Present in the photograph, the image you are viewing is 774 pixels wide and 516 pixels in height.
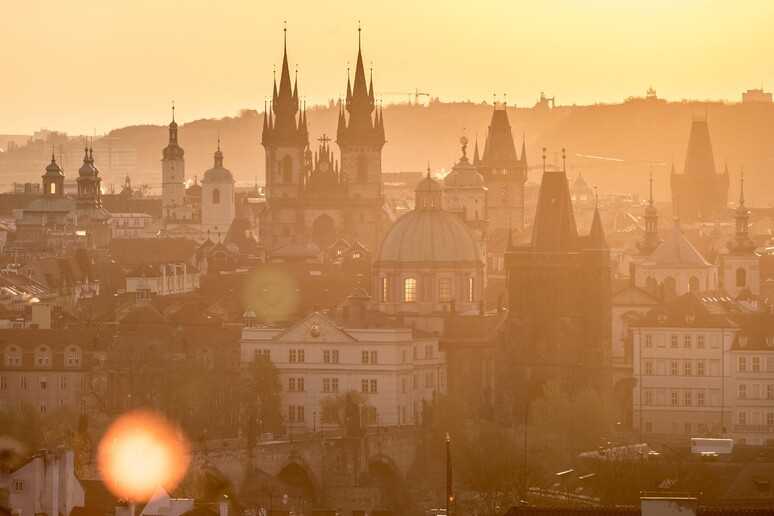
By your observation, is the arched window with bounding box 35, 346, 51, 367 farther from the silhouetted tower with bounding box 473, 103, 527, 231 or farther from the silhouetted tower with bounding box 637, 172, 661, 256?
the silhouetted tower with bounding box 473, 103, 527, 231

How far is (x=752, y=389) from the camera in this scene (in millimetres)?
121938

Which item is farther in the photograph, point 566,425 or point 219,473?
point 566,425

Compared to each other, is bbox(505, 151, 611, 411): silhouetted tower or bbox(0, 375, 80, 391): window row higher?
bbox(505, 151, 611, 411): silhouetted tower

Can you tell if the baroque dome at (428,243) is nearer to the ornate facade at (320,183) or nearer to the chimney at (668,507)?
the ornate facade at (320,183)

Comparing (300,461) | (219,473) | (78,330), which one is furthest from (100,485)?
(78,330)

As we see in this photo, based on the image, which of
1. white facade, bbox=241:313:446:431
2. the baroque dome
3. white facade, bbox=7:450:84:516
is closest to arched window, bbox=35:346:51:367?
white facade, bbox=241:313:446:431

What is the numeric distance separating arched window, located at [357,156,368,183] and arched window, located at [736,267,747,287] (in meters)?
23.6

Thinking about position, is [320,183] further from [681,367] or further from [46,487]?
[46,487]

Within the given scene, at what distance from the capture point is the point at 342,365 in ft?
390

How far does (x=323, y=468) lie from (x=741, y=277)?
57.3 metres

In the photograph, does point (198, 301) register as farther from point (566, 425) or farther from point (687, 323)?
point (566, 425)

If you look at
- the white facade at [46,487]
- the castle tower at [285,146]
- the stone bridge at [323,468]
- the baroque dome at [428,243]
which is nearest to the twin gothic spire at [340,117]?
the castle tower at [285,146]

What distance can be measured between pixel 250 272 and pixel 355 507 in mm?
44996

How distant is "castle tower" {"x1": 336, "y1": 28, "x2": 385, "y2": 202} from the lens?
570 ft
